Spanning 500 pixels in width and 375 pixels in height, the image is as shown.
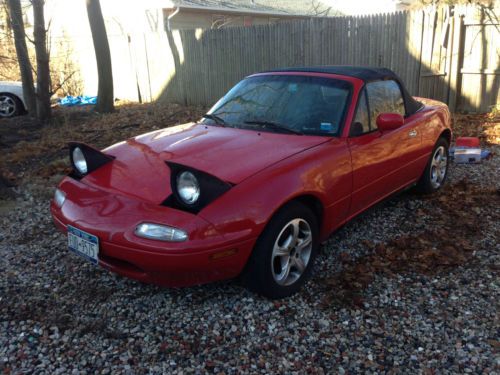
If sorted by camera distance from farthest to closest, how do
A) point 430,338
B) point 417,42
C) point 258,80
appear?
point 417,42 → point 258,80 → point 430,338

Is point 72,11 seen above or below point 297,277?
above

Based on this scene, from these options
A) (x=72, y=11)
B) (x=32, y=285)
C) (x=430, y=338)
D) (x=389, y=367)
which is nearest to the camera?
(x=389, y=367)

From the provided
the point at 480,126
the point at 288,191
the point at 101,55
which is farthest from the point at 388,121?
the point at 101,55

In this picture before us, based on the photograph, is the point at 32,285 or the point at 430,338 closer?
the point at 430,338

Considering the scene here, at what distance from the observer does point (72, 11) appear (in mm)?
21078

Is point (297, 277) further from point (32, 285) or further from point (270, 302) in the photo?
point (32, 285)

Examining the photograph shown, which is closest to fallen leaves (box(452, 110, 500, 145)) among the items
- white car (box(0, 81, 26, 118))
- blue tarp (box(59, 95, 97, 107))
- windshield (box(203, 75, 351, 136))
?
windshield (box(203, 75, 351, 136))

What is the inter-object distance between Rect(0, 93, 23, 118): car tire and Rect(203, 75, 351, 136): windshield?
9.49 metres

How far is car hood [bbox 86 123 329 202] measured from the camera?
2912 mm

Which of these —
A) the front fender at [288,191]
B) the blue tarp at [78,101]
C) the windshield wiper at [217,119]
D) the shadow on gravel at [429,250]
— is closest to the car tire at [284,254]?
the front fender at [288,191]

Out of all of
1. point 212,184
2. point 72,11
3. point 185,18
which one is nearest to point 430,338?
point 212,184

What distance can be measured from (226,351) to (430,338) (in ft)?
4.04

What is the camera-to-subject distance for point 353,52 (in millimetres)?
9781

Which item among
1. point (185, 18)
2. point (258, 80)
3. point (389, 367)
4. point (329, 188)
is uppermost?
point (185, 18)
